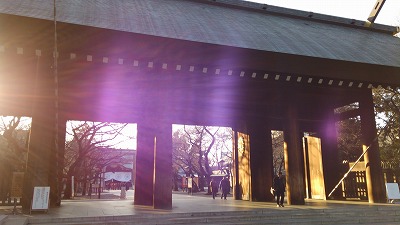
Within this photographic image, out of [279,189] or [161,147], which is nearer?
[161,147]

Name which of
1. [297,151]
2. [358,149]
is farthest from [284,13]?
[358,149]

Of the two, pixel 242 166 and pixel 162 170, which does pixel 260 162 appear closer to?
pixel 242 166

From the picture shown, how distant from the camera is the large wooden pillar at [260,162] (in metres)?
14.6

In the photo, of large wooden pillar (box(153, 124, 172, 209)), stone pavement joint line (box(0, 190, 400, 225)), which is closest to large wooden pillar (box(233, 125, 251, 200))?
stone pavement joint line (box(0, 190, 400, 225))

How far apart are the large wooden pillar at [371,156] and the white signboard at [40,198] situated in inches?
452

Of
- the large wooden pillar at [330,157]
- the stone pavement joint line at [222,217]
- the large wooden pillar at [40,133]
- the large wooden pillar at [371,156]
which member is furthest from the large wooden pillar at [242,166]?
the large wooden pillar at [40,133]

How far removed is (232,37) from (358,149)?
21003mm

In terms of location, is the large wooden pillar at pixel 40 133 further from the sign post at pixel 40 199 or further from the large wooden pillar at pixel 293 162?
the large wooden pillar at pixel 293 162

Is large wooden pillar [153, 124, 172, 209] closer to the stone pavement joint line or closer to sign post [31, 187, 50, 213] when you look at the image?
the stone pavement joint line

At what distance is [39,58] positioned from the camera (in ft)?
30.2

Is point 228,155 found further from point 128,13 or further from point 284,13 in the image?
point 128,13

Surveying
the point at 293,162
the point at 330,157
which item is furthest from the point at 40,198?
the point at 330,157

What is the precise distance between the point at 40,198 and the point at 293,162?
28.3ft

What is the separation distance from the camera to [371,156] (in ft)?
40.8
